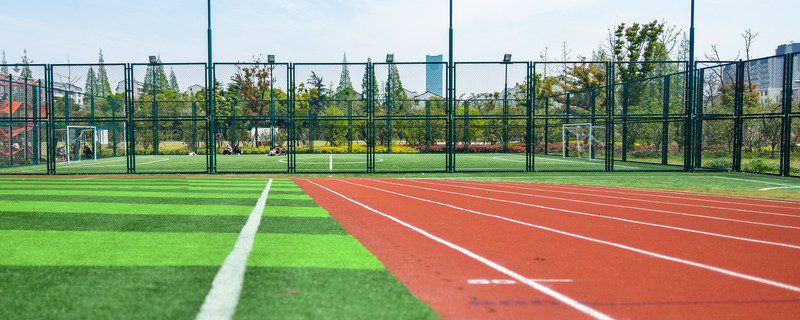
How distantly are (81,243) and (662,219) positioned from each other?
305 inches

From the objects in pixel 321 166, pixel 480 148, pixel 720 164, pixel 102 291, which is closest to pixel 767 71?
pixel 720 164

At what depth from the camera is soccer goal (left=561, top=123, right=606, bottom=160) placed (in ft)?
95.7

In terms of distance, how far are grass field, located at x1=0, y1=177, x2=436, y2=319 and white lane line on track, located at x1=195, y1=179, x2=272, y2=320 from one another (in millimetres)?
62

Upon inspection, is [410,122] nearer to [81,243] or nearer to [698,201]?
[698,201]

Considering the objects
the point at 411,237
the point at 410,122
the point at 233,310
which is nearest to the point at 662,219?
the point at 411,237

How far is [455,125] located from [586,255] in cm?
1378

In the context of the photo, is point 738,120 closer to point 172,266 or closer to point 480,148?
point 480,148

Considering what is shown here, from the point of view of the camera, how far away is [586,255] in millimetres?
5016

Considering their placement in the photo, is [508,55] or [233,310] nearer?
[233,310]

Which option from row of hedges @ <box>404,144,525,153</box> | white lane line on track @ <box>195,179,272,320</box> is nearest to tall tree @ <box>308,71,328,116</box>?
row of hedges @ <box>404,144,525,153</box>

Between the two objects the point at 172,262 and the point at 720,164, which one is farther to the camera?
the point at 720,164

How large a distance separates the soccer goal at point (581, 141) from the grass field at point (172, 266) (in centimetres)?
2517

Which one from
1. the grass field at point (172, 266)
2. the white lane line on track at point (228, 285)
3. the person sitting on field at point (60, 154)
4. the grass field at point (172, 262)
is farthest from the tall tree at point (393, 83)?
the person sitting on field at point (60, 154)

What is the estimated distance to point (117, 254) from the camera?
14.8ft
